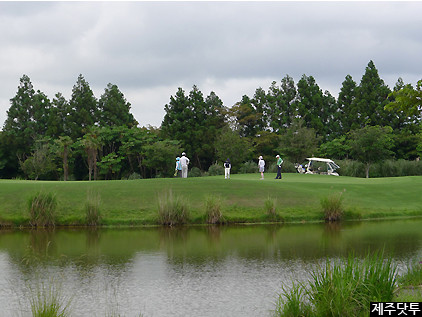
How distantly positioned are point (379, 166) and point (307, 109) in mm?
23516

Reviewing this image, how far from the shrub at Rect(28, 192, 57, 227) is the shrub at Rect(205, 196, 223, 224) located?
7123mm

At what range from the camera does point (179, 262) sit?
55.5ft

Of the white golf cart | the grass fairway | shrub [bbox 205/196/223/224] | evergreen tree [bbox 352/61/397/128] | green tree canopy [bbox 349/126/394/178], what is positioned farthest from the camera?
evergreen tree [bbox 352/61/397/128]

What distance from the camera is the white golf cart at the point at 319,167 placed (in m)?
58.8

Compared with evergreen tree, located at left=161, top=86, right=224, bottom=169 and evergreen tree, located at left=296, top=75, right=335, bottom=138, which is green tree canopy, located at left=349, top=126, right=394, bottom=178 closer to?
evergreen tree, located at left=296, top=75, right=335, bottom=138

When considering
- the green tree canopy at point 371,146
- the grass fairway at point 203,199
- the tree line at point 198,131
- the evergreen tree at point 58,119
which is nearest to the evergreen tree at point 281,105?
the tree line at point 198,131

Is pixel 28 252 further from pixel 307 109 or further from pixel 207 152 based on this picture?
pixel 307 109

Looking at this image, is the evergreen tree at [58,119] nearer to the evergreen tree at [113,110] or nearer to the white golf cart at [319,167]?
→ the evergreen tree at [113,110]

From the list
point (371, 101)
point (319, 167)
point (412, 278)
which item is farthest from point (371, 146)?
point (412, 278)

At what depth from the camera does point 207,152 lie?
253 ft

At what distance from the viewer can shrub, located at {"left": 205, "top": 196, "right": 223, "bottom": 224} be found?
26625 mm

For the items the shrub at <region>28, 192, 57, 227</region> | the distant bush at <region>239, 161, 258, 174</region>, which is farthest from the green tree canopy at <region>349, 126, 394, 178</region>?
the shrub at <region>28, 192, 57, 227</region>

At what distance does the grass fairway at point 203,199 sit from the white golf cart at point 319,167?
77.1ft

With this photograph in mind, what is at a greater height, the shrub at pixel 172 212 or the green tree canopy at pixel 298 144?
the green tree canopy at pixel 298 144
